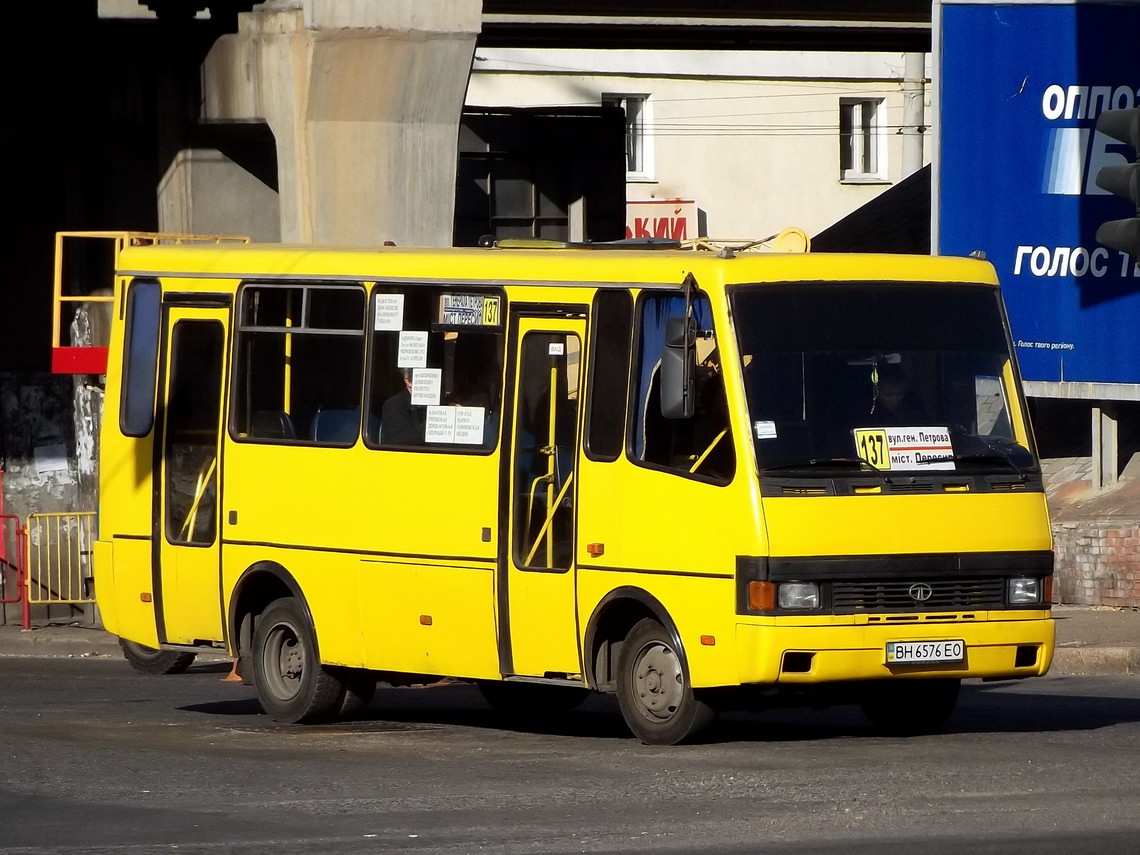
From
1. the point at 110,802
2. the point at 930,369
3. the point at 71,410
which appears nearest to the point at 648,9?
the point at 71,410

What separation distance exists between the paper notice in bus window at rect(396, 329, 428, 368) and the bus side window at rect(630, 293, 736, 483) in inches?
60.9

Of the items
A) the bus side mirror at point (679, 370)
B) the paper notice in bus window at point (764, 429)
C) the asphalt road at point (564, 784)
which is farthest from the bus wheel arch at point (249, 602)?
the paper notice in bus window at point (764, 429)

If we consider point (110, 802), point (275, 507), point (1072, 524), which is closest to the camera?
point (110, 802)

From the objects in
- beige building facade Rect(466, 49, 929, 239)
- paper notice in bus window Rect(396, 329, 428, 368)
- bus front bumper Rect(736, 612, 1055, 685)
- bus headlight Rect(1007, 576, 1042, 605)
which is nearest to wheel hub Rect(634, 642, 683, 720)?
bus front bumper Rect(736, 612, 1055, 685)

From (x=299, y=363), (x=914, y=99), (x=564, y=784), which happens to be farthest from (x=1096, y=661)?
(x=914, y=99)

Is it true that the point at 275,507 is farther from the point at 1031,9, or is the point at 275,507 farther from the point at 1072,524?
the point at 1031,9

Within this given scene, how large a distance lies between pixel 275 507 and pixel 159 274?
1.83 m

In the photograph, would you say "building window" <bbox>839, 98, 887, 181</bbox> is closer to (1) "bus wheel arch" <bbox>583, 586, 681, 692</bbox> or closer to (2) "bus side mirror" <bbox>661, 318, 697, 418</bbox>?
(1) "bus wheel arch" <bbox>583, 586, 681, 692</bbox>

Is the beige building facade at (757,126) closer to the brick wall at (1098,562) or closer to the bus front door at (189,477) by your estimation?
the brick wall at (1098,562)

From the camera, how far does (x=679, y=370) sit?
11.2m

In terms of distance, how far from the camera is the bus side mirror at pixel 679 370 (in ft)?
36.4

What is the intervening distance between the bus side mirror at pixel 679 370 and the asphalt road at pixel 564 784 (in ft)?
5.50

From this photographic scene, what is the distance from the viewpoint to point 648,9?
25.2 meters

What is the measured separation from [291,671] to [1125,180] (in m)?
5.47
